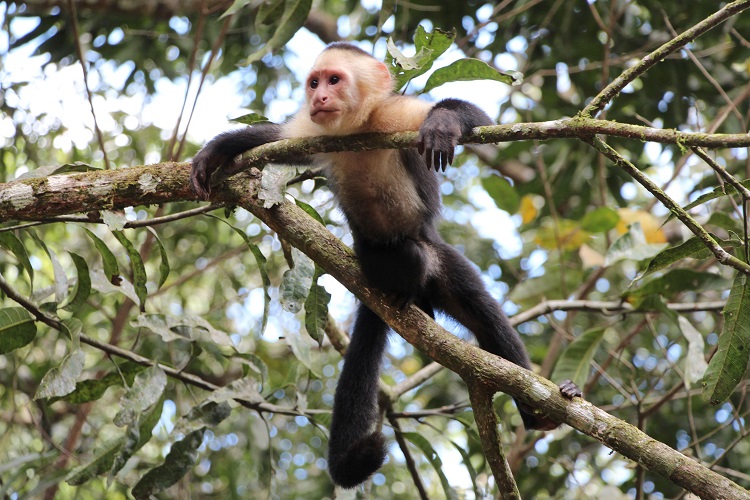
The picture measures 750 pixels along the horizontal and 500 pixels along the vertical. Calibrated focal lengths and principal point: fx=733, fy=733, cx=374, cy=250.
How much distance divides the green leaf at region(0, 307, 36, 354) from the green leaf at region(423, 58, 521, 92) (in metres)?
1.91

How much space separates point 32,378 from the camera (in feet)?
17.5

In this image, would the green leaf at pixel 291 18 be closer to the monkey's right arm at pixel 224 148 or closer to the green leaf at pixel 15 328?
the monkey's right arm at pixel 224 148

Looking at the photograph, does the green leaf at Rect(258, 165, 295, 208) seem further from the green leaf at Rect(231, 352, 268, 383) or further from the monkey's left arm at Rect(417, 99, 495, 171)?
the green leaf at Rect(231, 352, 268, 383)

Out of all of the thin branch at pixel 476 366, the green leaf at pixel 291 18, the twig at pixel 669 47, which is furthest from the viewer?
the green leaf at pixel 291 18

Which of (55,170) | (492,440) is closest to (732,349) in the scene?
(492,440)

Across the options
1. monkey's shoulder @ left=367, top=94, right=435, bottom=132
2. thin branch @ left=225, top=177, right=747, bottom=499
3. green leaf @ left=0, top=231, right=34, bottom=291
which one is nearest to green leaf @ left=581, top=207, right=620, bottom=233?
monkey's shoulder @ left=367, top=94, right=435, bottom=132

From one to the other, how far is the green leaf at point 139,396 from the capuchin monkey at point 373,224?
0.77 m

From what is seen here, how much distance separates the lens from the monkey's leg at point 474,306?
329cm

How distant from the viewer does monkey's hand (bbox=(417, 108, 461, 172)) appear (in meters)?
2.34

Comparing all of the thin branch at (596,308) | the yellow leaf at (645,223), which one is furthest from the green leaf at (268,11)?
the yellow leaf at (645,223)

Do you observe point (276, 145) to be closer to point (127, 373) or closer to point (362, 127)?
point (362, 127)

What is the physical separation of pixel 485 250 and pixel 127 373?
338 cm

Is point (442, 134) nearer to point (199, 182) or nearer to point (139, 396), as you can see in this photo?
point (199, 182)

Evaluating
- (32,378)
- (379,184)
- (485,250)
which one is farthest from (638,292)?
(32,378)
